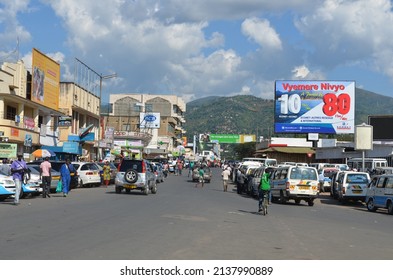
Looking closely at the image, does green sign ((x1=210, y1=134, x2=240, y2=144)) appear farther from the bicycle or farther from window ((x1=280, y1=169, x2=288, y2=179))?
the bicycle

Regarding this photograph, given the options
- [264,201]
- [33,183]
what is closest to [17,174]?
[33,183]

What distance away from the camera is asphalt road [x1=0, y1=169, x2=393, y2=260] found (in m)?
10.8

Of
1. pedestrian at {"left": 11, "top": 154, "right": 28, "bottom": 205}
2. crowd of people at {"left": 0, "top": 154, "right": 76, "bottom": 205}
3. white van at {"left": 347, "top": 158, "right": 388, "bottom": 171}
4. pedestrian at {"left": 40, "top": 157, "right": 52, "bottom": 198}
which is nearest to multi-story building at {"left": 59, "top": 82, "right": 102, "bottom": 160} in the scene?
white van at {"left": 347, "top": 158, "right": 388, "bottom": 171}

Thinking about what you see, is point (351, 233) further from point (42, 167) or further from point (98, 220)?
point (42, 167)

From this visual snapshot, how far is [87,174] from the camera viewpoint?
124 feet

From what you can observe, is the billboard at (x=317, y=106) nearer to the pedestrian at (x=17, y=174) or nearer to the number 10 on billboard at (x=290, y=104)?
the number 10 on billboard at (x=290, y=104)

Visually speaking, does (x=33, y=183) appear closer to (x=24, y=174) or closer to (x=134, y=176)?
(x=24, y=174)

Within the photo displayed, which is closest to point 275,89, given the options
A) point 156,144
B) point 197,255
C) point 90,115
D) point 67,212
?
point 90,115

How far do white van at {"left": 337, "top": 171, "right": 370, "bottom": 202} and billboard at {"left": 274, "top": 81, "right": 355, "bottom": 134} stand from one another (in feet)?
70.4

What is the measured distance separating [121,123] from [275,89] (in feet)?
256

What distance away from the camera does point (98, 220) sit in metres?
16.9

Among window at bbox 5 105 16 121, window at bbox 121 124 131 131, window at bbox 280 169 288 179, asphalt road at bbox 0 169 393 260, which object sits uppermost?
window at bbox 121 124 131 131

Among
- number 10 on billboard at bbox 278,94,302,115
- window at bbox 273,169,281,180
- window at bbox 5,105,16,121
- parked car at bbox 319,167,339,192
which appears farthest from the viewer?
number 10 on billboard at bbox 278,94,302,115

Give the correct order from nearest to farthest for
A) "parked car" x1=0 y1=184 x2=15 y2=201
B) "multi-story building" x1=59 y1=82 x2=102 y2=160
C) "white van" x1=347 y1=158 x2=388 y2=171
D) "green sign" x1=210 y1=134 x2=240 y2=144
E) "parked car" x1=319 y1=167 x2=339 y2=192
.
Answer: "parked car" x1=0 y1=184 x2=15 y2=201, "parked car" x1=319 y1=167 x2=339 y2=192, "white van" x1=347 y1=158 x2=388 y2=171, "multi-story building" x1=59 y1=82 x2=102 y2=160, "green sign" x1=210 y1=134 x2=240 y2=144
